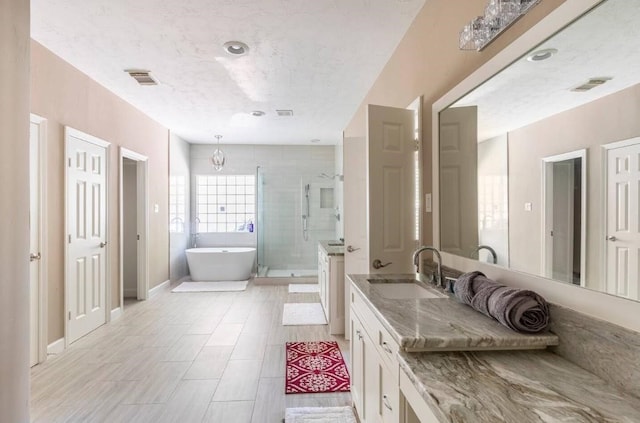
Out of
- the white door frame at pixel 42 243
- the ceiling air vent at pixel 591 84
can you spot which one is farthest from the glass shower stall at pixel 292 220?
the ceiling air vent at pixel 591 84

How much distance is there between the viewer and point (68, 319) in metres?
3.29

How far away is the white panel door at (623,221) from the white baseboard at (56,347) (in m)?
4.04

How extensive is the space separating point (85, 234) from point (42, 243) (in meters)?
0.67

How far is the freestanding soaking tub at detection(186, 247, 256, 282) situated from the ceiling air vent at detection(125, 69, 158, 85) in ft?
11.0

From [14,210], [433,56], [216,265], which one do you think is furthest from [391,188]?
[216,265]

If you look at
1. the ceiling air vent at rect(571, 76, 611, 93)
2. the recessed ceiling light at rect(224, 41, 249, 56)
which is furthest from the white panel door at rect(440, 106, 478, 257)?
the recessed ceiling light at rect(224, 41, 249, 56)

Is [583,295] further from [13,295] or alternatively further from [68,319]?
[68,319]

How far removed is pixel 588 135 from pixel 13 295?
2.50m

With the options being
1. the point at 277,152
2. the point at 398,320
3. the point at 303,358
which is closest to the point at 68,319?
the point at 303,358

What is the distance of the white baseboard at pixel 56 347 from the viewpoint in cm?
309

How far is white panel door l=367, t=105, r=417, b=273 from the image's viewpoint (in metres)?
2.34

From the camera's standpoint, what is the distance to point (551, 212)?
118 cm

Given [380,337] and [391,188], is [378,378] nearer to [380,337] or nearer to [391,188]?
[380,337]

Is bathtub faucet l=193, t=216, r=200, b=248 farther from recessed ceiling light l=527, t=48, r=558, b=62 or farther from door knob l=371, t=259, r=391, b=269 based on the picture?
recessed ceiling light l=527, t=48, r=558, b=62
